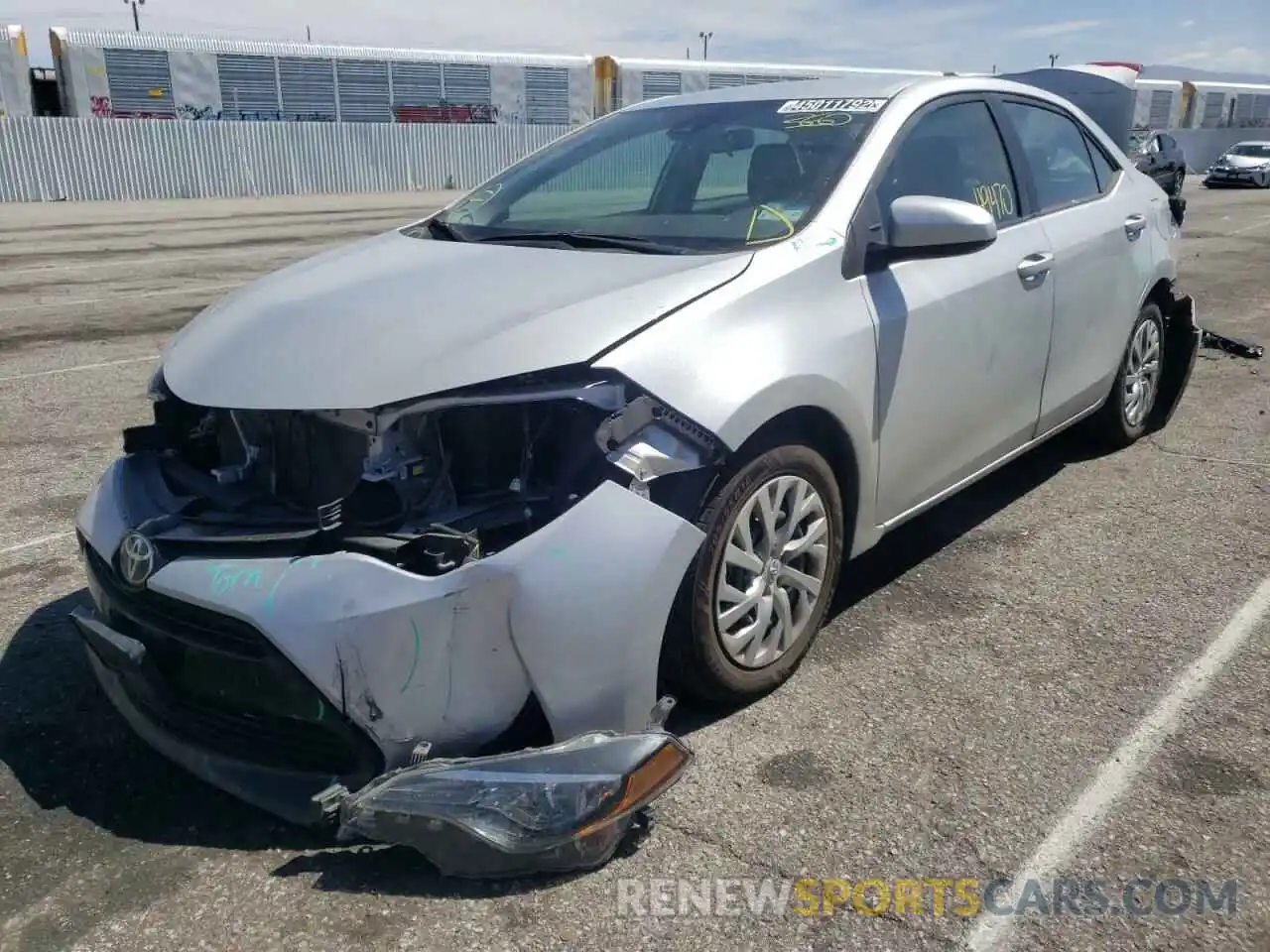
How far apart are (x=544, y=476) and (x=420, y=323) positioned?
1.73 feet

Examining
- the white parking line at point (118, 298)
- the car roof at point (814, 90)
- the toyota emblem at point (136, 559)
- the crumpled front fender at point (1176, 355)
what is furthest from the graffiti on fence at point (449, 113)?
the toyota emblem at point (136, 559)

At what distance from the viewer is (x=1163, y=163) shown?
18.5m

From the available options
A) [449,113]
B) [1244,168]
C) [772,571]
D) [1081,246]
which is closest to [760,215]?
[772,571]

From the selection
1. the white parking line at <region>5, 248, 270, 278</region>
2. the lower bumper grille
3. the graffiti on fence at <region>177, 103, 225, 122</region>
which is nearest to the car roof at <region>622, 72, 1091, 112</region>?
the lower bumper grille

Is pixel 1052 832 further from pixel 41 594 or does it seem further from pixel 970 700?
pixel 41 594

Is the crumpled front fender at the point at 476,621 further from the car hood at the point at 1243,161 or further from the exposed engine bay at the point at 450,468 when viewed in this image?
the car hood at the point at 1243,161

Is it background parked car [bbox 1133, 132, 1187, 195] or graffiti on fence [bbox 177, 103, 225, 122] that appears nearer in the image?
background parked car [bbox 1133, 132, 1187, 195]

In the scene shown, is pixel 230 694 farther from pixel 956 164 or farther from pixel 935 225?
pixel 956 164

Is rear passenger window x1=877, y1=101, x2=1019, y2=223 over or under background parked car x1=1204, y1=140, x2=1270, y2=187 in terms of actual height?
over

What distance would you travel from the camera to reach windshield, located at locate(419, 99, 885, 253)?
134 inches

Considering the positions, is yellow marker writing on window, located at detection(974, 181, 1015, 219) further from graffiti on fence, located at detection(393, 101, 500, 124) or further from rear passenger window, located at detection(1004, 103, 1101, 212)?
graffiti on fence, located at detection(393, 101, 500, 124)

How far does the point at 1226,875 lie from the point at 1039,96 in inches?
133

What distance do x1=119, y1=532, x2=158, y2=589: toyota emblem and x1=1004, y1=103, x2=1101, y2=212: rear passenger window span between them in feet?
11.4

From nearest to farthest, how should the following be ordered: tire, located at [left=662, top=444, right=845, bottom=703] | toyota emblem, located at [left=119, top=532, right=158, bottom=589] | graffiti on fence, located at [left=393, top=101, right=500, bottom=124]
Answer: toyota emblem, located at [left=119, top=532, right=158, bottom=589]
tire, located at [left=662, top=444, right=845, bottom=703]
graffiti on fence, located at [left=393, top=101, right=500, bottom=124]
